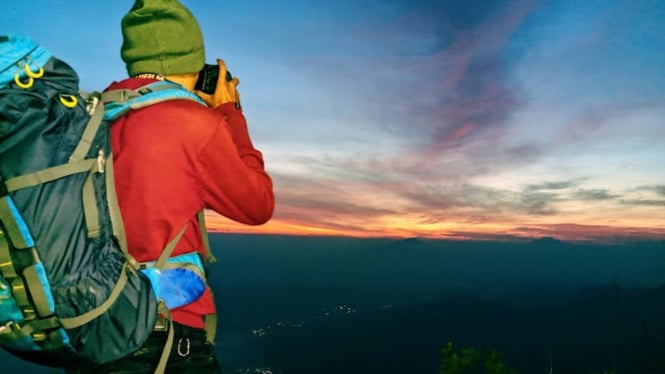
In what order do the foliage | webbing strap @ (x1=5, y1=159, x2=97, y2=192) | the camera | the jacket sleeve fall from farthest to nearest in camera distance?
the foliage → the camera → the jacket sleeve → webbing strap @ (x1=5, y1=159, x2=97, y2=192)

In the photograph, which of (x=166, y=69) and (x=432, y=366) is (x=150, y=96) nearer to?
(x=166, y=69)

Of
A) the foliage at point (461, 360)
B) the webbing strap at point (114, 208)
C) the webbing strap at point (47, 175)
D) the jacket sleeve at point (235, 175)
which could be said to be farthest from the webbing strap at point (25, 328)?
the foliage at point (461, 360)

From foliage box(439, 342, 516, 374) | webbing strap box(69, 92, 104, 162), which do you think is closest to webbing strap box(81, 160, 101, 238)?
webbing strap box(69, 92, 104, 162)

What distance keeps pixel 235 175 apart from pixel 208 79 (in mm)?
854

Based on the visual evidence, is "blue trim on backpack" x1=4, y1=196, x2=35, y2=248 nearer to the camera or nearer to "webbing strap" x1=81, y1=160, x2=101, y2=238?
"webbing strap" x1=81, y1=160, x2=101, y2=238

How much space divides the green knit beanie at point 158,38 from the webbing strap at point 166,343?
1525 mm

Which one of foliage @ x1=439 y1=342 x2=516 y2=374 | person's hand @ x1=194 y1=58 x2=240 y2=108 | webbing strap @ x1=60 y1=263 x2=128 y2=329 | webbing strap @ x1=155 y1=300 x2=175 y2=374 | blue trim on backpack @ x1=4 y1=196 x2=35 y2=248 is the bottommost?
foliage @ x1=439 y1=342 x2=516 y2=374

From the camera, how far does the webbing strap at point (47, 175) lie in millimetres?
1943

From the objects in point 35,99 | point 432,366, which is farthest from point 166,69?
point 432,366

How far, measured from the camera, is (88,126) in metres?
2.25

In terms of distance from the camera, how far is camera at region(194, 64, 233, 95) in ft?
10.1

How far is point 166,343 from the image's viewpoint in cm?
255

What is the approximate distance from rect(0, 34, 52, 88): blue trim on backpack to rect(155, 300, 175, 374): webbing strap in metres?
1.39

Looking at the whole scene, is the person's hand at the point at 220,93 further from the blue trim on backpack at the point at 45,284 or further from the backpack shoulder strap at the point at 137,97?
the blue trim on backpack at the point at 45,284
